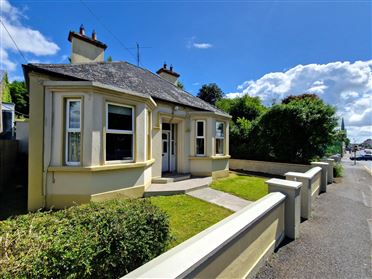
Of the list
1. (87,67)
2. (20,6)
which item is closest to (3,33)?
(20,6)

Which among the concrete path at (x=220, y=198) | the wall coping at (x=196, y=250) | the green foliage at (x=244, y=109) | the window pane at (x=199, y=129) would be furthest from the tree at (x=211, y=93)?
the wall coping at (x=196, y=250)

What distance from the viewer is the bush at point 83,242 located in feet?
6.34

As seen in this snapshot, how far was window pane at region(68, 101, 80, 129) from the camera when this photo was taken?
667 cm

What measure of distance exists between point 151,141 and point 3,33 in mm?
8523

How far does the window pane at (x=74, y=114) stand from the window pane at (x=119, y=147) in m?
1.08

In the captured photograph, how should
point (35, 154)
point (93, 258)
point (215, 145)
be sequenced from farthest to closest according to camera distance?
point (215, 145) → point (35, 154) → point (93, 258)

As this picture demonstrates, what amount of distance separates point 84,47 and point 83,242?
1128 cm

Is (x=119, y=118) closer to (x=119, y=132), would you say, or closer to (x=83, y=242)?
(x=119, y=132)

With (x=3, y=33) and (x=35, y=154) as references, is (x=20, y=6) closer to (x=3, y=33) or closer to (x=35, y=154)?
(x=3, y=33)

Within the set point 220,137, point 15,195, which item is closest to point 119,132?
point 15,195

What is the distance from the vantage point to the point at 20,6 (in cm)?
761

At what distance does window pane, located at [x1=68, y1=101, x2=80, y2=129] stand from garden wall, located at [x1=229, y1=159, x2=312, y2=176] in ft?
45.4

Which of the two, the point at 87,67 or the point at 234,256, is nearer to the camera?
the point at 234,256

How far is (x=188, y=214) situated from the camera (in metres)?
5.97
